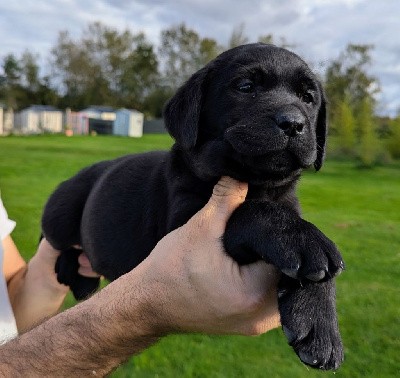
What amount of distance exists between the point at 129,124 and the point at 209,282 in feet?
148

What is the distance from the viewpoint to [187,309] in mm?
1974

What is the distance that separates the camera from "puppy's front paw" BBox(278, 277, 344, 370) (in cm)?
172

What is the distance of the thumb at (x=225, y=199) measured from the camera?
2020 millimetres

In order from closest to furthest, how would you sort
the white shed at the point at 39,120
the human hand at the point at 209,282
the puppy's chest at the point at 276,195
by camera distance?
the human hand at the point at 209,282 → the puppy's chest at the point at 276,195 → the white shed at the point at 39,120

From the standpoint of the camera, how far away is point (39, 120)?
46.8 metres

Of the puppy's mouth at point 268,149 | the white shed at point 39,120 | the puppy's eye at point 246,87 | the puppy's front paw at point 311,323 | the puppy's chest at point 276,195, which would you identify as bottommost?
the white shed at point 39,120

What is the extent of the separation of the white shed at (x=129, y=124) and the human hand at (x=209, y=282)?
44403 millimetres

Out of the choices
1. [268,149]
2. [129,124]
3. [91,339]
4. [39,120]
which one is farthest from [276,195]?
[39,120]

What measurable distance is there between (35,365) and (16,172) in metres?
15.6

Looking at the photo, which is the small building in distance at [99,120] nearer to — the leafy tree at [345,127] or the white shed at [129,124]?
the white shed at [129,124]

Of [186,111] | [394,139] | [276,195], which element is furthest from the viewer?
[394,139]

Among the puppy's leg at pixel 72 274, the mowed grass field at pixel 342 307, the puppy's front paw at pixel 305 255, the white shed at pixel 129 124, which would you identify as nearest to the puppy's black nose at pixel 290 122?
the puppy's front paw at pixel 305 255

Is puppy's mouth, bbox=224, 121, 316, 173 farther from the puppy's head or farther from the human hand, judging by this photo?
the human hand

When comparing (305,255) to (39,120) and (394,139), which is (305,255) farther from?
(39,120)
